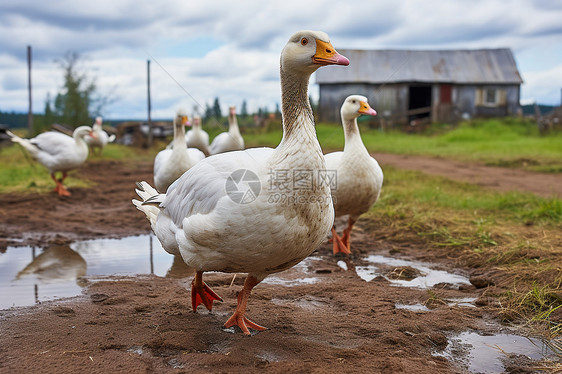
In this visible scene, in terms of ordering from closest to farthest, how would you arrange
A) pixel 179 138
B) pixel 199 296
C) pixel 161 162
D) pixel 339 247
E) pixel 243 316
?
pixel 243 316, pixel 199 296, pixel 339 247, pixel 179 138, pixel 161 162

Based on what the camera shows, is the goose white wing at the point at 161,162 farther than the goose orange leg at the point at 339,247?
Yes

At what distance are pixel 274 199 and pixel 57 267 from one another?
3.54m

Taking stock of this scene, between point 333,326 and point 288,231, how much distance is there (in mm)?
1152

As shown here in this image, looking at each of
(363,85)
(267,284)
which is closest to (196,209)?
(267,284)

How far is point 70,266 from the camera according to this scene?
579cm

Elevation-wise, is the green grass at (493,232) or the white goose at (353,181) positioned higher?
the white goose at (353,181)

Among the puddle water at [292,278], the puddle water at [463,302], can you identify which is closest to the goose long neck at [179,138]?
the puddle water at [292,278]

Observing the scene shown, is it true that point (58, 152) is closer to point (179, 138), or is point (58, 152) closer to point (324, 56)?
point (179, 138)

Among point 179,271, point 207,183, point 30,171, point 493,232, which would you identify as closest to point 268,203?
point 207,183

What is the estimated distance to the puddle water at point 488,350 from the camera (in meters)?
3.52

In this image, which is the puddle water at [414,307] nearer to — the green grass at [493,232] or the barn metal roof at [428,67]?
the green grass at [493,232]

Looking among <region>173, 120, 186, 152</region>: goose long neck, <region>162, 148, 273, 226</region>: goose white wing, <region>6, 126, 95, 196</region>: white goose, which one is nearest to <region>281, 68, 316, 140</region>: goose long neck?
<region>162, 148, 273, 226</region>: goose white wing

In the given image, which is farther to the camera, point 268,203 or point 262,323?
point 262,323

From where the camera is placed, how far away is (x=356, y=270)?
5.91 m
